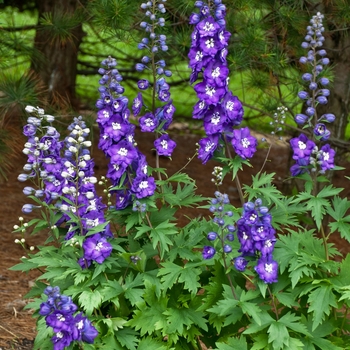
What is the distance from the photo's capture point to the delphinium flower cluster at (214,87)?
3.31m

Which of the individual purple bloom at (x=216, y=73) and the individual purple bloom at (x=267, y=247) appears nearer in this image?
the individual purple bloom at (x=267, y=247)

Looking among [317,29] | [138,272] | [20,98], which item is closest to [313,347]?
[138,272]

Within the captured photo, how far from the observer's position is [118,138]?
334 centimetres

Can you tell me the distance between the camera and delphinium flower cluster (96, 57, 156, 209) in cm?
334

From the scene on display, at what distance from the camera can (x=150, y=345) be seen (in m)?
3.42

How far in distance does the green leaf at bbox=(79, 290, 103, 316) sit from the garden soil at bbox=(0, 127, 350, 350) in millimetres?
469

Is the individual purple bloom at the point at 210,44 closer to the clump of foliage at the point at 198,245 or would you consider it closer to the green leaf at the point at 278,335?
the clump of foliage at the point at 198,245

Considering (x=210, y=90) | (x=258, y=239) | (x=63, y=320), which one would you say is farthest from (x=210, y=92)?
(x=63, y=320)

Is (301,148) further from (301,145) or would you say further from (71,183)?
(71,183)

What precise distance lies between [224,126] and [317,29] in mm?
640

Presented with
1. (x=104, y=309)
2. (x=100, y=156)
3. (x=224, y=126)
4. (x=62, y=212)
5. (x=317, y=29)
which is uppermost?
(x=317, y=29)

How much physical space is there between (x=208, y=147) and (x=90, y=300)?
0.89 meters

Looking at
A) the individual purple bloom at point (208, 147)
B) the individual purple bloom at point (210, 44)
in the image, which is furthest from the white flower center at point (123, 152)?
the individual purple bloom at point (210, 44)

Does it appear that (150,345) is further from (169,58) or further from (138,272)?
(169,58)
